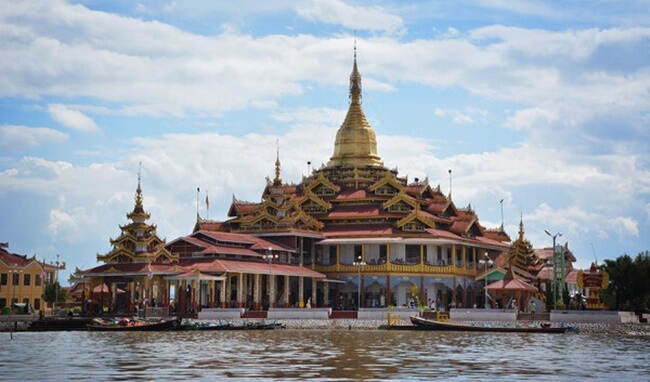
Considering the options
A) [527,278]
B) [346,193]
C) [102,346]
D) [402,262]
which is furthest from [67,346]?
[527,278]

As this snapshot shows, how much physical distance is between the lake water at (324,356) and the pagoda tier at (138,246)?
12527 millimetres

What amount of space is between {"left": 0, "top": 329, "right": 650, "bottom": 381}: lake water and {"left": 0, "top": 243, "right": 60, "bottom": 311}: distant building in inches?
1188

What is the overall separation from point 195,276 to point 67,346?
837 inches

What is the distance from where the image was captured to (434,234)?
8000 centimetres

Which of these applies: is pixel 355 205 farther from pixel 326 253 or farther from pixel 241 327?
pixel 241 327

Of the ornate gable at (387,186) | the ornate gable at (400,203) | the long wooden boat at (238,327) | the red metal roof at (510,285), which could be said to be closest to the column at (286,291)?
the ornate gable at (400,203)

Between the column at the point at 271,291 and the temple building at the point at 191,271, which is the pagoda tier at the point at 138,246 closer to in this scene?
the temple building at the point at 191,271

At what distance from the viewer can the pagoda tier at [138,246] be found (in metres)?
71.1

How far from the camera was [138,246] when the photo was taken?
71.7m

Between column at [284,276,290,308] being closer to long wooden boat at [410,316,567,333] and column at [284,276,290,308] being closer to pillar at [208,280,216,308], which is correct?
pillar at [208,280,216,308]

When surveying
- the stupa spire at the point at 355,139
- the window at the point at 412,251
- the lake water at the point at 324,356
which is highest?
the stupa spire at the point at 355,139

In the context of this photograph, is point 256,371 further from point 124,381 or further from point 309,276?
point 309,276

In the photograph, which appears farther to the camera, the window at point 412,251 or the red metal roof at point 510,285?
the window at point 412,251

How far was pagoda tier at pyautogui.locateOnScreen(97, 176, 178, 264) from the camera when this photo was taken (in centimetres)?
7106
